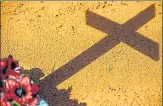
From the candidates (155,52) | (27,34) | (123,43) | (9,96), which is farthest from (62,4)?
(9,96)

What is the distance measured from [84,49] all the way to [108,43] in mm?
228

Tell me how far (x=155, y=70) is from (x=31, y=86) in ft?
3.68

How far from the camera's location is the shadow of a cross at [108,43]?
3434 millimetres

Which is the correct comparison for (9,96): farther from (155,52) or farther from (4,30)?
(155,52)

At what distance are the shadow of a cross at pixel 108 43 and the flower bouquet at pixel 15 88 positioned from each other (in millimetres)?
340

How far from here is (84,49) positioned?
11.7 ft

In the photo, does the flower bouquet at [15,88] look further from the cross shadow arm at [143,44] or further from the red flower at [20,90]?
the cross shadow arm at [143,44]

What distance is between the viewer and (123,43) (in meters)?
3.61

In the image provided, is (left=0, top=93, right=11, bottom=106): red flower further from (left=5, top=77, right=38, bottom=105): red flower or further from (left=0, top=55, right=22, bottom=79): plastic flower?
(left=0, top=55, right=22, bottom=79): plastic flower

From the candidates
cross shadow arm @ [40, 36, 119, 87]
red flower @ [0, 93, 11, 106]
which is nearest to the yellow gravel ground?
cross shadow arm @ [40, 36, 119, 87]

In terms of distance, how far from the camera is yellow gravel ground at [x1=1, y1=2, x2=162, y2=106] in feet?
11.1

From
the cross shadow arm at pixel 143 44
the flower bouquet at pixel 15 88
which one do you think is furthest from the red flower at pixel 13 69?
the cross shadow arm at pixel 143 44

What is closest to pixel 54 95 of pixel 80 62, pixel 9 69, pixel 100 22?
pixel 80 62

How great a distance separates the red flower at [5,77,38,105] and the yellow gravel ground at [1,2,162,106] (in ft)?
1.41
